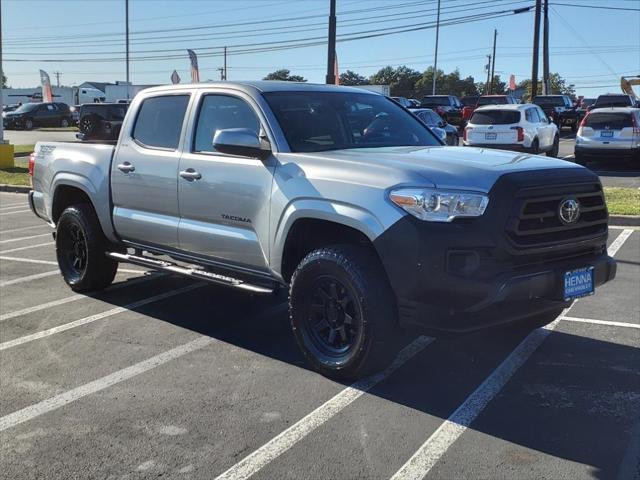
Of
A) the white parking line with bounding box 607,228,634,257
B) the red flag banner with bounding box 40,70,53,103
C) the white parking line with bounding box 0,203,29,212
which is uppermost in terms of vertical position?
the red flag banner with bounding box 40,70,53,103

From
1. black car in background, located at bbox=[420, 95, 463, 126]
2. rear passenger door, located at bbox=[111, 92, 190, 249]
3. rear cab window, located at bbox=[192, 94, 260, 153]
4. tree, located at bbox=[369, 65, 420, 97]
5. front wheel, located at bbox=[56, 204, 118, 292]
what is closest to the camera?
rear cab window, located at bbox=[192, 94, 260, 153]

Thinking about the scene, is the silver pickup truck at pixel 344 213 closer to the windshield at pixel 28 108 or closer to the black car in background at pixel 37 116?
the black car in background at pixel 37 116

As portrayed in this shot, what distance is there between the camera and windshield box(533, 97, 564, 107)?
111ft

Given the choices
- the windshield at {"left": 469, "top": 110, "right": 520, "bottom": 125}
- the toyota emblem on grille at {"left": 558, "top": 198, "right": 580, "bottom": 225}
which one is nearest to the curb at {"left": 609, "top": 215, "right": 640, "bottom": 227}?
the toyota emblem on grille at {"left": 558, "top": 198, "right": 580, "bottom": 225}

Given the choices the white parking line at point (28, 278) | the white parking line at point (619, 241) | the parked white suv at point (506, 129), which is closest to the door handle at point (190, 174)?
the white parking line at point (28, 278)

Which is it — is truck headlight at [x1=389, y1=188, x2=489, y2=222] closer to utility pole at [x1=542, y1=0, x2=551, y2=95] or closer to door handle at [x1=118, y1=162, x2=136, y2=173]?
door handle at [x1=118, y1=162, x2=136, y2=173]

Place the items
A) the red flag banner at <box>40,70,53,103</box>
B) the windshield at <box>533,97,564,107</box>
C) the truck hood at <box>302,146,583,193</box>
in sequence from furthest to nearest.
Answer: the red flag banner at <box>40,70,53,103</box>
the windshield at <box>533,97,564,107</box>
the truck hood at <box>302,146,583,193</box>

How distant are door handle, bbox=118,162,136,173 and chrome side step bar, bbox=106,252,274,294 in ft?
2.54

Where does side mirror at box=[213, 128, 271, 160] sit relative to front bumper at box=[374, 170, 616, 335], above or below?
above

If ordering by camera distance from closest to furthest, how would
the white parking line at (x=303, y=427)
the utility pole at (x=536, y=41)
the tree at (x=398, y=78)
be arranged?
the white parking line at (x=303, y=427) < the utility pole at (x=536, y=41) < the tree at (x=398, y=78)

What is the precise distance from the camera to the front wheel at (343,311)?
163 inches

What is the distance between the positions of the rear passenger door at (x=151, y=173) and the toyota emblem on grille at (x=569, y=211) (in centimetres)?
288

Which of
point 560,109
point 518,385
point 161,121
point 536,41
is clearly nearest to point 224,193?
point 161,121

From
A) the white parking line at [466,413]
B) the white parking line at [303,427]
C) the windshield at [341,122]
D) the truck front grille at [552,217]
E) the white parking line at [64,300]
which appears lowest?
the white parking line at [64,300]
